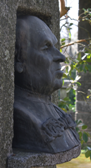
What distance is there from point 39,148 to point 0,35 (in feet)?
2.38

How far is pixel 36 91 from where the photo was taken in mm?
1684

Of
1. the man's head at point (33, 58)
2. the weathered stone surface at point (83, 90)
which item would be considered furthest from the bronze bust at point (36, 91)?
the weathered stone surface at point (83, 90)

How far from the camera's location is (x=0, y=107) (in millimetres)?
1394

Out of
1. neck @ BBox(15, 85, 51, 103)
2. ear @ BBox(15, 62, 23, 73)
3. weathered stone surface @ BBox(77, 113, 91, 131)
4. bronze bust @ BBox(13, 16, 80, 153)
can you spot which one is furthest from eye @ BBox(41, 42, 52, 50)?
weathered stone surface @ BBox(77, 113, 91, 131)

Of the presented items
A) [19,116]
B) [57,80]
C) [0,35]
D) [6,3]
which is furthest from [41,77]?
[6,3]

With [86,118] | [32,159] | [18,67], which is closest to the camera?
[32,159]

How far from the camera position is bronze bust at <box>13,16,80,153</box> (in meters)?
1.50

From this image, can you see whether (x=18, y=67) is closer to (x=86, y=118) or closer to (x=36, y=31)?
(x=36, y=31)

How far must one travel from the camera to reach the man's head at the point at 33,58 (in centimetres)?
163

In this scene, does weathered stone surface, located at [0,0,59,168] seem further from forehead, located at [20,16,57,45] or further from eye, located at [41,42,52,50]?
eye, located at [41,42,52,50]

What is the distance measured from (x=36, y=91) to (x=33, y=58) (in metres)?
0.23

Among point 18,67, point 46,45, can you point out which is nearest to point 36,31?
point 46,45

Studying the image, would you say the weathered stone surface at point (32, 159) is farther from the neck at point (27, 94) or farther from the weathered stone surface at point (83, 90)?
the weathered stone surface at point (83, 90)

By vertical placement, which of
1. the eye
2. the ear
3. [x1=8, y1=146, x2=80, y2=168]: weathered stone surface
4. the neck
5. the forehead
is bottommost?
[x1=8, y1=146, x2=80, y2=168]: weathered stone surface
